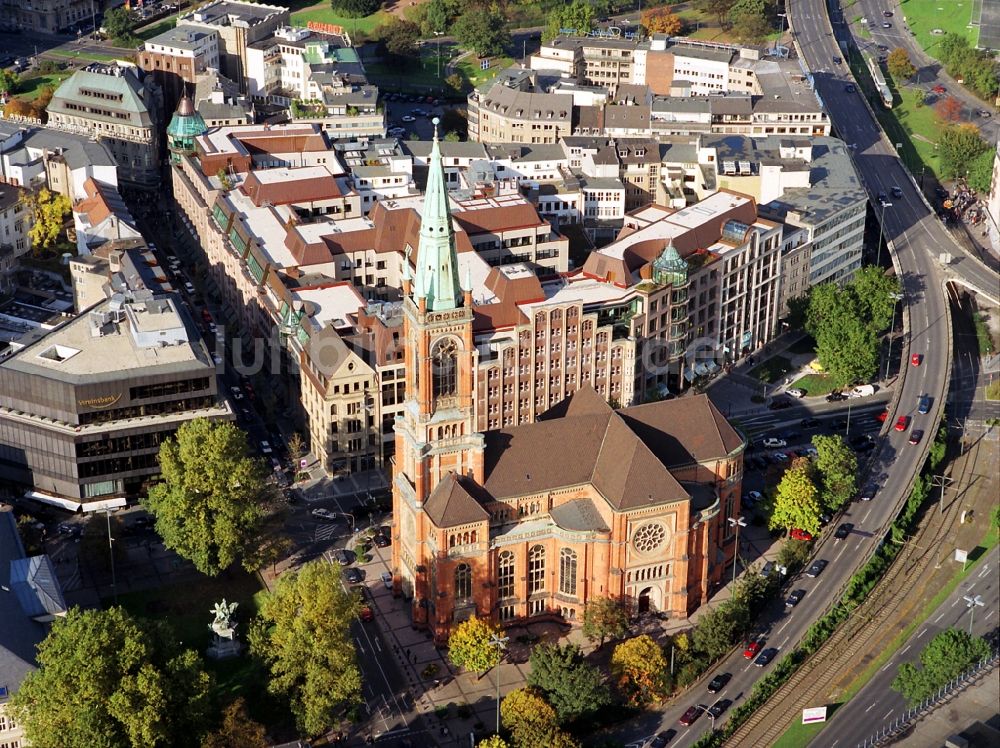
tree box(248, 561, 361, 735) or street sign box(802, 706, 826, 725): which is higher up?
tree box(248, 561, 361, 735)

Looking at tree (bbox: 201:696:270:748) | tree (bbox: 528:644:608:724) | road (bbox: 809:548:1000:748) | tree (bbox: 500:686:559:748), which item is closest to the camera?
road (bbox: 809:548:1000:748)

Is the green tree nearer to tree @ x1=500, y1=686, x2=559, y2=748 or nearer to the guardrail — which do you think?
the guardrail

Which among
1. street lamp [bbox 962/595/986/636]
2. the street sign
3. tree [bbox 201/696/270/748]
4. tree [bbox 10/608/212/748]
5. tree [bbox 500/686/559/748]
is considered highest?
street lamp [bbox 962/595/986/636]

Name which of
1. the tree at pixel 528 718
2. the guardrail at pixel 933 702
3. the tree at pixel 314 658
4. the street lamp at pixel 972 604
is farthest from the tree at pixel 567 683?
the street lamp at pixel 972 604

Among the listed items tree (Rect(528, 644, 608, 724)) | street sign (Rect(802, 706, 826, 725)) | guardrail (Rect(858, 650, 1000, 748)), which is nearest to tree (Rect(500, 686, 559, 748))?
tree (Rect(528, 644, 608, 724))

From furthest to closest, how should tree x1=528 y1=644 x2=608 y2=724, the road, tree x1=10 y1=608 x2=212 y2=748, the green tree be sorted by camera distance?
tree x1=528 y1=644 x2=608 y2=724 → tree x1=10 y1=608 x2=212 y2=748 → the green tree → the road

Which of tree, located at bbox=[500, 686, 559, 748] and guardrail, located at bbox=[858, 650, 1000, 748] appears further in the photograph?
tree, located at bbox=[500, 686, 559, 748]
